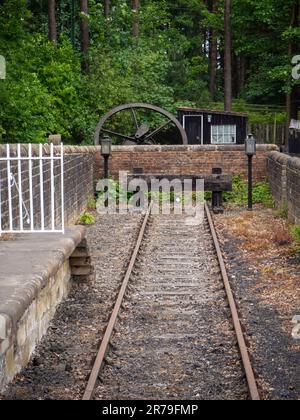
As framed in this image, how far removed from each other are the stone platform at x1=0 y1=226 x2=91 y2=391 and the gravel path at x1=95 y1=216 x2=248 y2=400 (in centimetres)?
78

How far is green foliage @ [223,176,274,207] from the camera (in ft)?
70.0

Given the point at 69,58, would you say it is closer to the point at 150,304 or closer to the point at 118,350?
the point at 150,304

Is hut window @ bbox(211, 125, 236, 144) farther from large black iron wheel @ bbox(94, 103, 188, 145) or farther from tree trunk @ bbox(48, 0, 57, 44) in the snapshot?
tree trunk @ bbox(48, 0, 57, 44)

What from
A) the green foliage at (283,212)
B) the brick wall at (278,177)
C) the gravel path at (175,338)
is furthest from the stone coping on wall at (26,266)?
the brick wall at (278,177)

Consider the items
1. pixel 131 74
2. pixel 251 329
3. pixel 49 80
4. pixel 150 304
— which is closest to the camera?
pixel 251 329

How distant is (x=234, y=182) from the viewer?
22.8m

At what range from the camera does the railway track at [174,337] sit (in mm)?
6844

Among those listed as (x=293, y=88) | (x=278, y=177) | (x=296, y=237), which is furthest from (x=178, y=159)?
(x=293, y=88)

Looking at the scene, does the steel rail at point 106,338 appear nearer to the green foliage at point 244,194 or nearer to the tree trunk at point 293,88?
the green foliage at point 244,194

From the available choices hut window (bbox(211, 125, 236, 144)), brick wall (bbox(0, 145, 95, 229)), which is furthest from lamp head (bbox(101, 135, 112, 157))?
hut window (bbox(211, 125, 236, 144))

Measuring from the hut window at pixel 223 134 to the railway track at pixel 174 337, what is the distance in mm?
21178

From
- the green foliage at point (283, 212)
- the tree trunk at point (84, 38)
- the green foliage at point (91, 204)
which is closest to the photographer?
the green foliage at point (283, 212)
